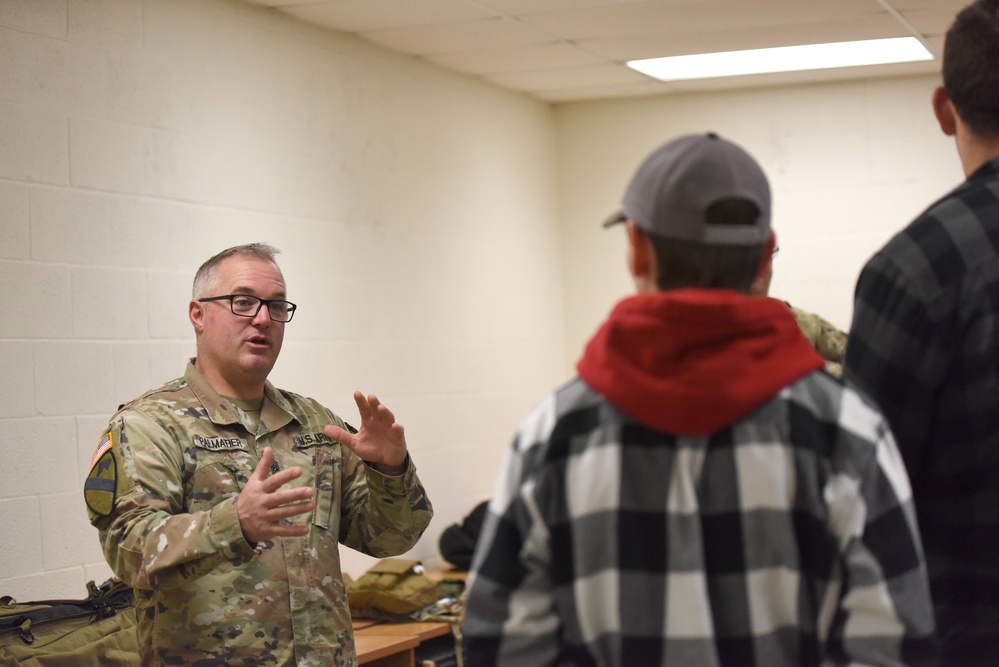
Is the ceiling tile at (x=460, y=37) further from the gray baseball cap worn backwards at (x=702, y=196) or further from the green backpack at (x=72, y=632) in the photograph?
the gray baseball cap worn backwards at (x=702, y=196)

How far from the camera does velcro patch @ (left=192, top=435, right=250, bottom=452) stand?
2473mm

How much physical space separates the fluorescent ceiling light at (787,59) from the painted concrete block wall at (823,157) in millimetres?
404

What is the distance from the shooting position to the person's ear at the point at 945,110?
171 cm

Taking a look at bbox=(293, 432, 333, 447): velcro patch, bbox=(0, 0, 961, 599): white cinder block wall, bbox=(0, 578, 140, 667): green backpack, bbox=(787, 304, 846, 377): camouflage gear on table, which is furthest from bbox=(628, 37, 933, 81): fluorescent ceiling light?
bbox=(0, 578, 140, 667): green backpack

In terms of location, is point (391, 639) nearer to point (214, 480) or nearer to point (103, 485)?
point (214, 480)

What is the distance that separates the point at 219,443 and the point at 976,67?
167 cm

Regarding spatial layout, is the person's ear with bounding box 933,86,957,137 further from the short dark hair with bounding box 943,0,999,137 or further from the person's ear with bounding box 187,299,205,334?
the person's ear with bounding box 187,299,205,334

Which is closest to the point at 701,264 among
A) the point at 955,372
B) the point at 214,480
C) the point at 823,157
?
the point at 955,372

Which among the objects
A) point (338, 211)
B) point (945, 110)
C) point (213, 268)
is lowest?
point (213, 268)

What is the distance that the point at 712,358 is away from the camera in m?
1.27

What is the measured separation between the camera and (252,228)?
412 cm

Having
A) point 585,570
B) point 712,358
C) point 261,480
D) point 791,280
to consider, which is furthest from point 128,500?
point 791,280

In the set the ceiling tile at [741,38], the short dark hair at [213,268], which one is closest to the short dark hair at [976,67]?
the short dark hair at [213,268]

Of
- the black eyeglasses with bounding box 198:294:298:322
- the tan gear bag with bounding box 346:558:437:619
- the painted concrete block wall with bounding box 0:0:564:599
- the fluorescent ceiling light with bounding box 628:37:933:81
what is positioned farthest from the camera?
the fluorescent ceiling light with bounding box 628:37:933:81
